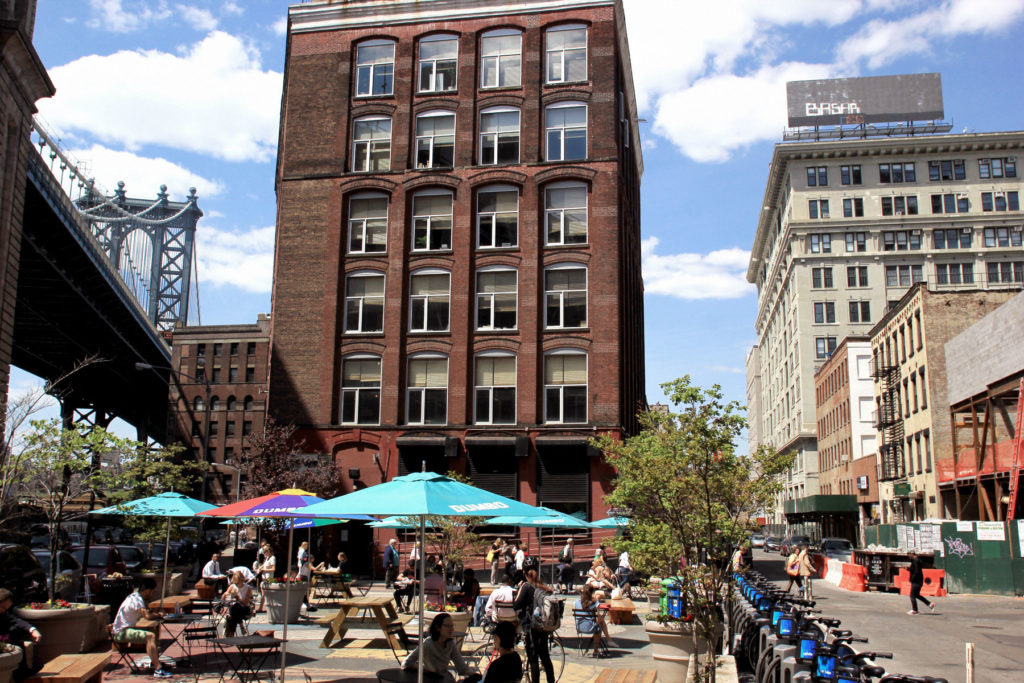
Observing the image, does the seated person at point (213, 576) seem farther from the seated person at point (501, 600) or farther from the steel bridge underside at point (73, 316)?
the seated person at point (501, 600)

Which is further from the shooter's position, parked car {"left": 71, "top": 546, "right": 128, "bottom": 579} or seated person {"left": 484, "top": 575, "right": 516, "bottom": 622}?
parked car {"left": 71, "top": 546, "right": 128, "bottom": 579}

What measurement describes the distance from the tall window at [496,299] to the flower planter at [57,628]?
27532 mm

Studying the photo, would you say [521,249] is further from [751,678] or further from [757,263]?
[757,263]

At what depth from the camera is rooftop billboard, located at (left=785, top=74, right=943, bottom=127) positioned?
101 m

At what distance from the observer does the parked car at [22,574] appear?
1966 centimetres

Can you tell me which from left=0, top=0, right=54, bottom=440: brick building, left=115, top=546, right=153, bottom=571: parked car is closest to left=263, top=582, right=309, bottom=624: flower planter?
left=115, top=546, right=153, bottom=571: parked car

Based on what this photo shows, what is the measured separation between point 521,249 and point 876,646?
84.3 feet

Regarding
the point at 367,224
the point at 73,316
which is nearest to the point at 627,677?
the point at 367,224

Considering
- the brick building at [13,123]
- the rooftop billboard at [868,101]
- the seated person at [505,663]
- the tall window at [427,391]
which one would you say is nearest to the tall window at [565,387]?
the tall window at [427,391]

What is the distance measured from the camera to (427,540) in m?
23.0

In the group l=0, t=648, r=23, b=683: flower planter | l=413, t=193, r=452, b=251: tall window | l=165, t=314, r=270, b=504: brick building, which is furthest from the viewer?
l=165, t=314, r=270, b=504: brick building

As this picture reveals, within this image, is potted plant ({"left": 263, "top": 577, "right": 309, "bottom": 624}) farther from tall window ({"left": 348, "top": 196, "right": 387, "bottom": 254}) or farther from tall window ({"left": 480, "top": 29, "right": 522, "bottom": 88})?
tall window ({"left": 480, "top": 29, "right": 522, "bottom": 88})

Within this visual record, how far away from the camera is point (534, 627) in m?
12.8

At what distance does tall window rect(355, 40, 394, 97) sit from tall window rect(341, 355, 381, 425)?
13.5 m
